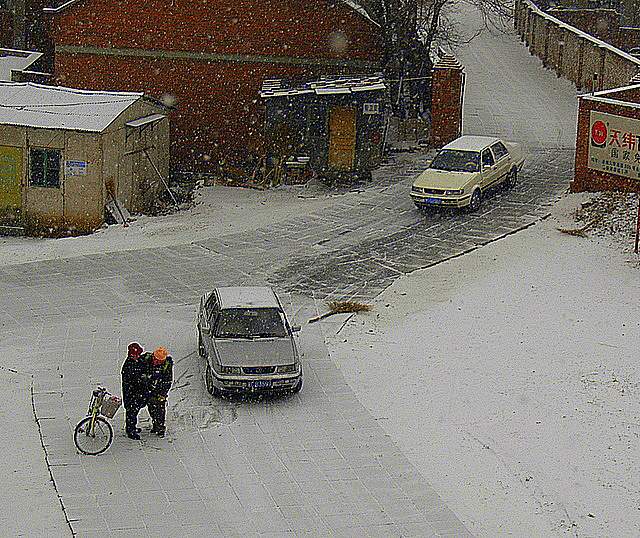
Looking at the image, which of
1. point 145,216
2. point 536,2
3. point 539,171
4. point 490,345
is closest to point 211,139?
point 145,216

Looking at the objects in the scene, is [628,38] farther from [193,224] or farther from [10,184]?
[10,184]

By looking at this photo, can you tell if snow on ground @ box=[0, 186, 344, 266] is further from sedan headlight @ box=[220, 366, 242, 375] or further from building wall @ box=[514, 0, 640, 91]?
building wall @ box=[514, 0, 640, 91]

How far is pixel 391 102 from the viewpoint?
33438mm

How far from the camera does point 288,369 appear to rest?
50.9 feet

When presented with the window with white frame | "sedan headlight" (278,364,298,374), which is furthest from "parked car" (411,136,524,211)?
"sedan headlight" (278,364,298,374)

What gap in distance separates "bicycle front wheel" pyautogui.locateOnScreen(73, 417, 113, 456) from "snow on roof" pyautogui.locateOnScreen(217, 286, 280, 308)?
3.19 m

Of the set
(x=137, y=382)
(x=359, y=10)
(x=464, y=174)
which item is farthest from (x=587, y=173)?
(x=137, y=382)

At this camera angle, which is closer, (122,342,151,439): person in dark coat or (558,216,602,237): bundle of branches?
(122,342,151,439): person in dark coat

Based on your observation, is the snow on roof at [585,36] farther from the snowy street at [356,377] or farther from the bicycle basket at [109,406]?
the bicycle basket at [109,406]

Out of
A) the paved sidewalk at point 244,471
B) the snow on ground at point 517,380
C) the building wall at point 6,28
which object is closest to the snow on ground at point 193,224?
the snow on ground at point 517,380

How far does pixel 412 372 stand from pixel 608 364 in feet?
9.83

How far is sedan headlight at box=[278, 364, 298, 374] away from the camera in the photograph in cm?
1547

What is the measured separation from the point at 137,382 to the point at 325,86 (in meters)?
17.0

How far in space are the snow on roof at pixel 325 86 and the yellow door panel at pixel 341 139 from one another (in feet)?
2.25
